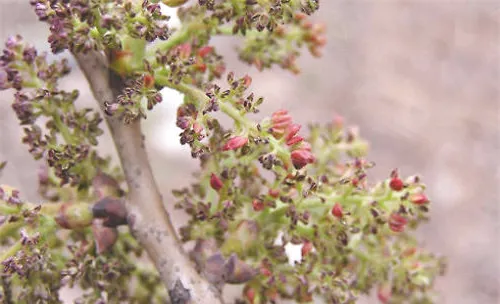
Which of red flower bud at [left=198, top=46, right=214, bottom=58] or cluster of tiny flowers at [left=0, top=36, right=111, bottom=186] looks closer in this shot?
cluster of tiny flowers at [left=0, top=36, right=111, bottom=186]

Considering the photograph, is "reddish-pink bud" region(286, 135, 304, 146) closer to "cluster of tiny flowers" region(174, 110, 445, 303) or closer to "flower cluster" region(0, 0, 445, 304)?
"flower cluster" region(0, 0, 445, 304)

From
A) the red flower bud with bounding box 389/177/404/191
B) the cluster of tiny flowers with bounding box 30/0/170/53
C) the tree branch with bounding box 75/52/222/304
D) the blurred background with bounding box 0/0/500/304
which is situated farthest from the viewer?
the blurred background with bounding box 0/0/500/304

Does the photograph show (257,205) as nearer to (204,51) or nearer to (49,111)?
(204,51)

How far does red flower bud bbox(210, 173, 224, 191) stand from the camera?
5.56 feet

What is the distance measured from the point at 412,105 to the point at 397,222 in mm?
5608

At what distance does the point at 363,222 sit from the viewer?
1787mm

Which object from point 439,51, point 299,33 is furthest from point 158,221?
point 439,51

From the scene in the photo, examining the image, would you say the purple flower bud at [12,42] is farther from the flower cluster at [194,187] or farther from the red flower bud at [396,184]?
the red flower bud at [396,184]

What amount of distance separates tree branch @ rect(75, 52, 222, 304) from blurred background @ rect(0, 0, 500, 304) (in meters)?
4.24

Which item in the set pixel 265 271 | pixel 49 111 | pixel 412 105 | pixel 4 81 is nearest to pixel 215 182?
pixel 265 271

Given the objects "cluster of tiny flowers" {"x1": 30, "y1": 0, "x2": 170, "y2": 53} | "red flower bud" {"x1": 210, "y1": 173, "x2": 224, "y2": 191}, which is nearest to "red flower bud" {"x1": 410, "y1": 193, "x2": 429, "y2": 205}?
"red flower bud" {"x1": 210, "y1": 173, "x2": 224, "y2": 191}

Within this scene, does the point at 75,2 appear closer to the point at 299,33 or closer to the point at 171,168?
the point at 299,33

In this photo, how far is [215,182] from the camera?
66.8 inches

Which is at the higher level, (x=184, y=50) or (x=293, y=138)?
(x=184, y=50)
